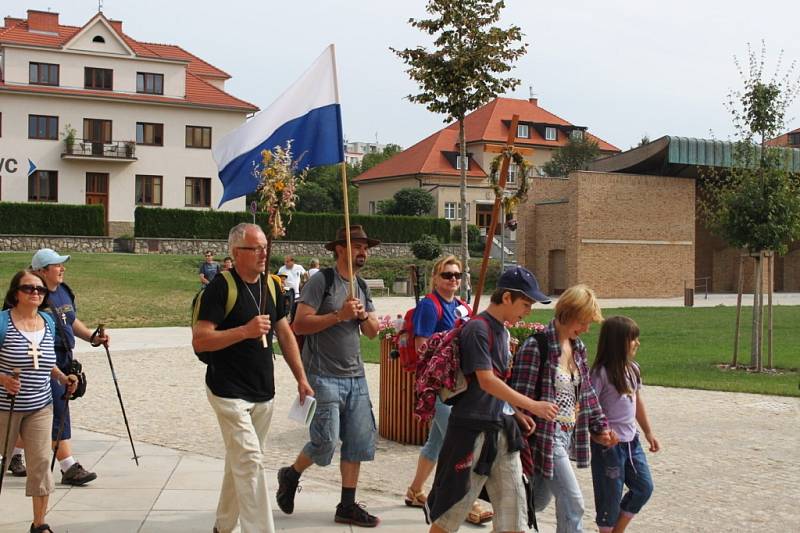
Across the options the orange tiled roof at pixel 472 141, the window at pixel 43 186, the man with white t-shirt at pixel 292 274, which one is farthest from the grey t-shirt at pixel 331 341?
the orange tiled roof at pixel 472 141

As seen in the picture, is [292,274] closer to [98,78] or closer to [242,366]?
[242,366]

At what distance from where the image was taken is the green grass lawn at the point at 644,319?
15125 mm

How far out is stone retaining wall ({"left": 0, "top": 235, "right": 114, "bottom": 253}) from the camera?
148ft

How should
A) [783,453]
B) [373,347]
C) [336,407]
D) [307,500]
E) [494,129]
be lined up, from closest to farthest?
[336,407] < [307,500] < [783,453] < [373,347] < [494,129]

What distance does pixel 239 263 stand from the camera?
17.8 ft

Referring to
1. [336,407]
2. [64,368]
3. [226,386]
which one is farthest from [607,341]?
[64,368]

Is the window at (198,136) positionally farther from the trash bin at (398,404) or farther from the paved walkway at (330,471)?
the trash bin at (398,404)

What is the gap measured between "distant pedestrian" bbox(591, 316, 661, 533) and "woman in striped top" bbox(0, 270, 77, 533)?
3.38 metres

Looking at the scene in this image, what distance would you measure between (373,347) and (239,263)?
1410cm

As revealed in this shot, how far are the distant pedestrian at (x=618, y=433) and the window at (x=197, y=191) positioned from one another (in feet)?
176

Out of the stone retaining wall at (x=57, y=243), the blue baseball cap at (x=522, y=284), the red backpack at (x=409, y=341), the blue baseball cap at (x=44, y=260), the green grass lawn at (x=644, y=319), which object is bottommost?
the green grass lawn at (x=644, y=319)

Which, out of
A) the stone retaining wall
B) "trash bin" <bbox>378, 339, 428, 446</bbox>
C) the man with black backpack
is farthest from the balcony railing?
the man with black backpack

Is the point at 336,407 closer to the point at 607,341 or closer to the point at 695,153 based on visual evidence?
the point at 607,341

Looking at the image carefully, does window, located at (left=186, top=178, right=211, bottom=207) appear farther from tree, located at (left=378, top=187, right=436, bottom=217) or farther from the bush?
the bush
